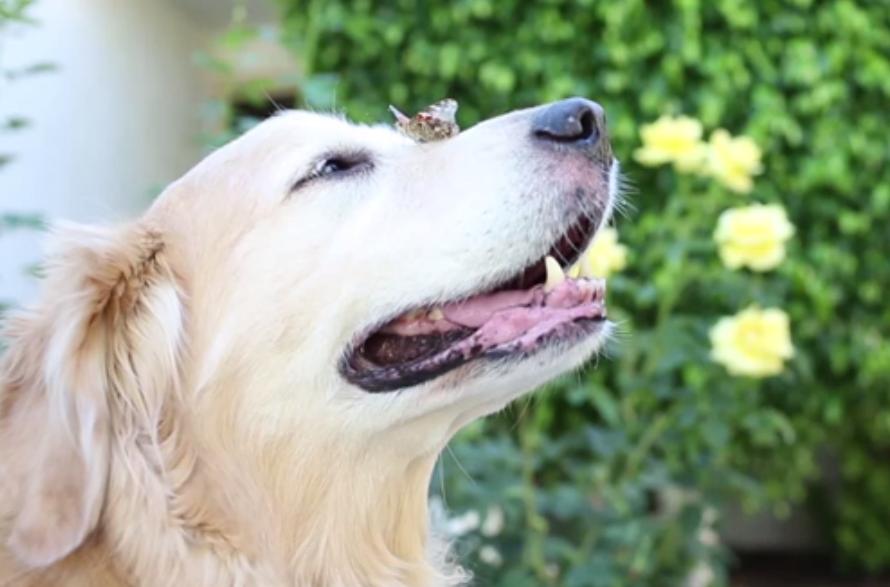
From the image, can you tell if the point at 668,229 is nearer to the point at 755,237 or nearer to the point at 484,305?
the point at 755,237

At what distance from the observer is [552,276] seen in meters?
2.17

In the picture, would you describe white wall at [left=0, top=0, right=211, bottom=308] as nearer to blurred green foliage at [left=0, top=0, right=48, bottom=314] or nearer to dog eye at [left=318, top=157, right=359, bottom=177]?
blurred green foliage at [left=0, top=0, right=48, bottom=314]

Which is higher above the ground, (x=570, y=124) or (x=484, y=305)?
(x=570, y=124)

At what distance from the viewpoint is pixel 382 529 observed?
2.26 m

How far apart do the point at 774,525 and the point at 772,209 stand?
3.79 m

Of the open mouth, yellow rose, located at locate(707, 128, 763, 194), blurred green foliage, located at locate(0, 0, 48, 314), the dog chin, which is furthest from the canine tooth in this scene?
yellow rose, located at locate(707, 128, 763, 194)

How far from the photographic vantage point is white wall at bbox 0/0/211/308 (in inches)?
189

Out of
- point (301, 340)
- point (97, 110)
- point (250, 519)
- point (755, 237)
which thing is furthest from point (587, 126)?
point (97, 110)

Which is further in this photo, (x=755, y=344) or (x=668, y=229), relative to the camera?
(x=668, y=229)

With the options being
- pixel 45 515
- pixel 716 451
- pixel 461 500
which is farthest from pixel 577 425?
pixel 45 515

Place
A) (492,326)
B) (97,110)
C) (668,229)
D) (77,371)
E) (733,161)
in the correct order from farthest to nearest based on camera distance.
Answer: (97,110)
(668,229)
(733,161)
(492,326)
(77,371)

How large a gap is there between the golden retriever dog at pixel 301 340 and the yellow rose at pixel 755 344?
147 centimetres

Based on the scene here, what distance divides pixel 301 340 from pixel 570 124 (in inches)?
24.4

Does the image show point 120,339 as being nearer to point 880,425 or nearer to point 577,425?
point 577,425
